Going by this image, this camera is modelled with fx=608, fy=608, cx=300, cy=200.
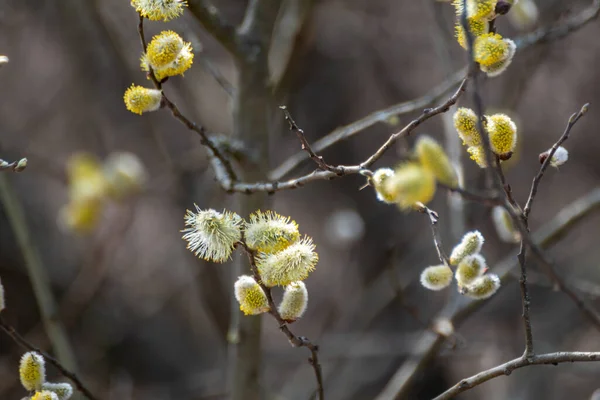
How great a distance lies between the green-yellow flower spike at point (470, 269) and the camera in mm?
1034

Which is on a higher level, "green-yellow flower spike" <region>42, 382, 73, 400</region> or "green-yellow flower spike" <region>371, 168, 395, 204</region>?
"green-yellow flower spike" <region>371, 168, 395, 204</region>

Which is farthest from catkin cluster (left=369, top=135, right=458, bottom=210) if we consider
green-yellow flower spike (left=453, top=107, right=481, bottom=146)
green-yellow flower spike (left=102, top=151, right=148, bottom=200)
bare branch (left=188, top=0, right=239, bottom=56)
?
green-yellow flower spike (left=102, top=151, right=148, bottom=200)

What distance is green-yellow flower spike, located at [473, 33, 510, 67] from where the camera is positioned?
995 millimetres

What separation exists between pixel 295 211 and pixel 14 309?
1.74m

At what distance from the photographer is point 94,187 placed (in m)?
2.27

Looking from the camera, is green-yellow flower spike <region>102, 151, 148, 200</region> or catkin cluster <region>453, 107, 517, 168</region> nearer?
catkin cluster <region>453, 107, 517, 168</region>

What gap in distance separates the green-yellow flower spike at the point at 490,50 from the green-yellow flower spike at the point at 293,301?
0.49 m

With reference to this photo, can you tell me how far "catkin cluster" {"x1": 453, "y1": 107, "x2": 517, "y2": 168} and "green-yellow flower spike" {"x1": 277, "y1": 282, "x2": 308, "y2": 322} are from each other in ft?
1.21

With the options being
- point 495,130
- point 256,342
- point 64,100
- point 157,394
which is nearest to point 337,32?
point 64,100

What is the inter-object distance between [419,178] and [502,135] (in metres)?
0.30

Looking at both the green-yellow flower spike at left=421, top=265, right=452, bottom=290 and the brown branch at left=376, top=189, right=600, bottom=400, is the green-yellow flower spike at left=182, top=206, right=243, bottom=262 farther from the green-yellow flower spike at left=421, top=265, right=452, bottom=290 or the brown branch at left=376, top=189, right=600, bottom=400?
the brown branch at left=376, top=189, right=600, bottom=400

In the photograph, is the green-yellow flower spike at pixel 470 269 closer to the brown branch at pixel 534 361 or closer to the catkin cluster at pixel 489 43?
the brown branch at pixel 534 361

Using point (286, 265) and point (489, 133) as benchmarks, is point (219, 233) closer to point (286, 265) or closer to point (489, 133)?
point (286, 265)

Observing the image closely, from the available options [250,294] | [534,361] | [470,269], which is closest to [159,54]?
[250,294]
